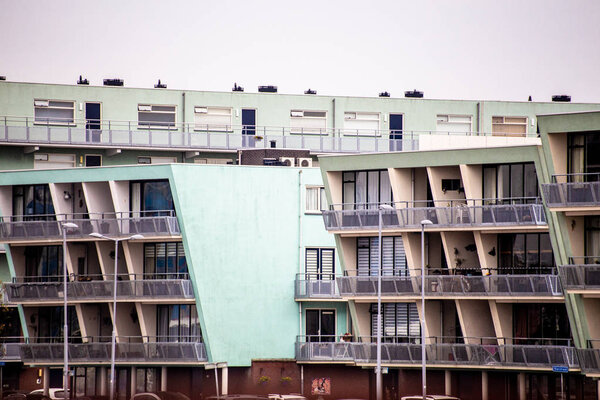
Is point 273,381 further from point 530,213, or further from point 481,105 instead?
point 481,105

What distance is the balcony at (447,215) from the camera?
7525 centimetres

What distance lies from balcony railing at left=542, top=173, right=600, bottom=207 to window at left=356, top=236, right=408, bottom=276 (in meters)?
12.7

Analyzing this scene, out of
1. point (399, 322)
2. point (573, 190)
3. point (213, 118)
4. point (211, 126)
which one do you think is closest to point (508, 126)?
point (213, 118)

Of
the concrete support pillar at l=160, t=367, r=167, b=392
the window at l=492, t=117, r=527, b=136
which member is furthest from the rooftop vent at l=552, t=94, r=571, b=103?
the concrete support pillar at l=160, t=367, r=167, b=392

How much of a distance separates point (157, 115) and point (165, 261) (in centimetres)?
1868

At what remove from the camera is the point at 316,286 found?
291ft

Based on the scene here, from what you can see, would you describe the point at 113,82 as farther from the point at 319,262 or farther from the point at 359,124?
the point at 319,262

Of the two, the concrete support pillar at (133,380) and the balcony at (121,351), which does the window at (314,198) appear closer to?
the balcony at (121,351)

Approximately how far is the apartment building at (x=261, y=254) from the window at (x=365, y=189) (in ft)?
0.33

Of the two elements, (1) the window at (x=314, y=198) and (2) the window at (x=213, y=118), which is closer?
(1) the window at (x=314, y=198)

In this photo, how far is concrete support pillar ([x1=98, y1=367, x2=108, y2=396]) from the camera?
91.1 meters

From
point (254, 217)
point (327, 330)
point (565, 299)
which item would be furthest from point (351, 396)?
point (565, 299)

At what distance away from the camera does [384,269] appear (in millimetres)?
83062

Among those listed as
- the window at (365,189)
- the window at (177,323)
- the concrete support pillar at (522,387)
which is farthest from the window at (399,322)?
the window at (177,323)
